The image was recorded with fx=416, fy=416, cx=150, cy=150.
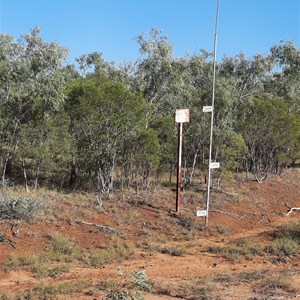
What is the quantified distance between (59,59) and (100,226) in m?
6.76

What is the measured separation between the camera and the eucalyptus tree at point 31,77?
50.8 feet

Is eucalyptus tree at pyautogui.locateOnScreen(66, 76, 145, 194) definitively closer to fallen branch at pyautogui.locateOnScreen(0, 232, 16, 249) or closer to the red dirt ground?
the red dirt ground

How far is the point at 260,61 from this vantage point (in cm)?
2936

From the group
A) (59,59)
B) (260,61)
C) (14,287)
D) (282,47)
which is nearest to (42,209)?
(14,287)

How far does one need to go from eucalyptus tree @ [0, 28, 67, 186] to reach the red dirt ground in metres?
3.60

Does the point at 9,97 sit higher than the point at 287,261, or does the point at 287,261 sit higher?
the point at 9,97

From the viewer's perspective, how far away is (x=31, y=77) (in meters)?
15.8

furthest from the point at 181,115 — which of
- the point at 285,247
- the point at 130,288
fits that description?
the point at 130,288

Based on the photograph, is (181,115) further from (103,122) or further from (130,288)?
(130,288)

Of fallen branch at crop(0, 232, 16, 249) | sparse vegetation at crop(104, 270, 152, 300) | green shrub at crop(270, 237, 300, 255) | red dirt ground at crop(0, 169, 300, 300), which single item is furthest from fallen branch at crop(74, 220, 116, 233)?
green shrub at crop(270, 237, 300, 255)

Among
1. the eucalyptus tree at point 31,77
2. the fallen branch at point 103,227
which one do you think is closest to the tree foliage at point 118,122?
the eucalyptus tree at point 31,77

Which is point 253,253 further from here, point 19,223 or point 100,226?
point 19,223

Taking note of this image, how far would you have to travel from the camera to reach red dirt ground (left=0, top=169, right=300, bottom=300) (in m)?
7.88

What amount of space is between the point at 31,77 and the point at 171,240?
820cm
